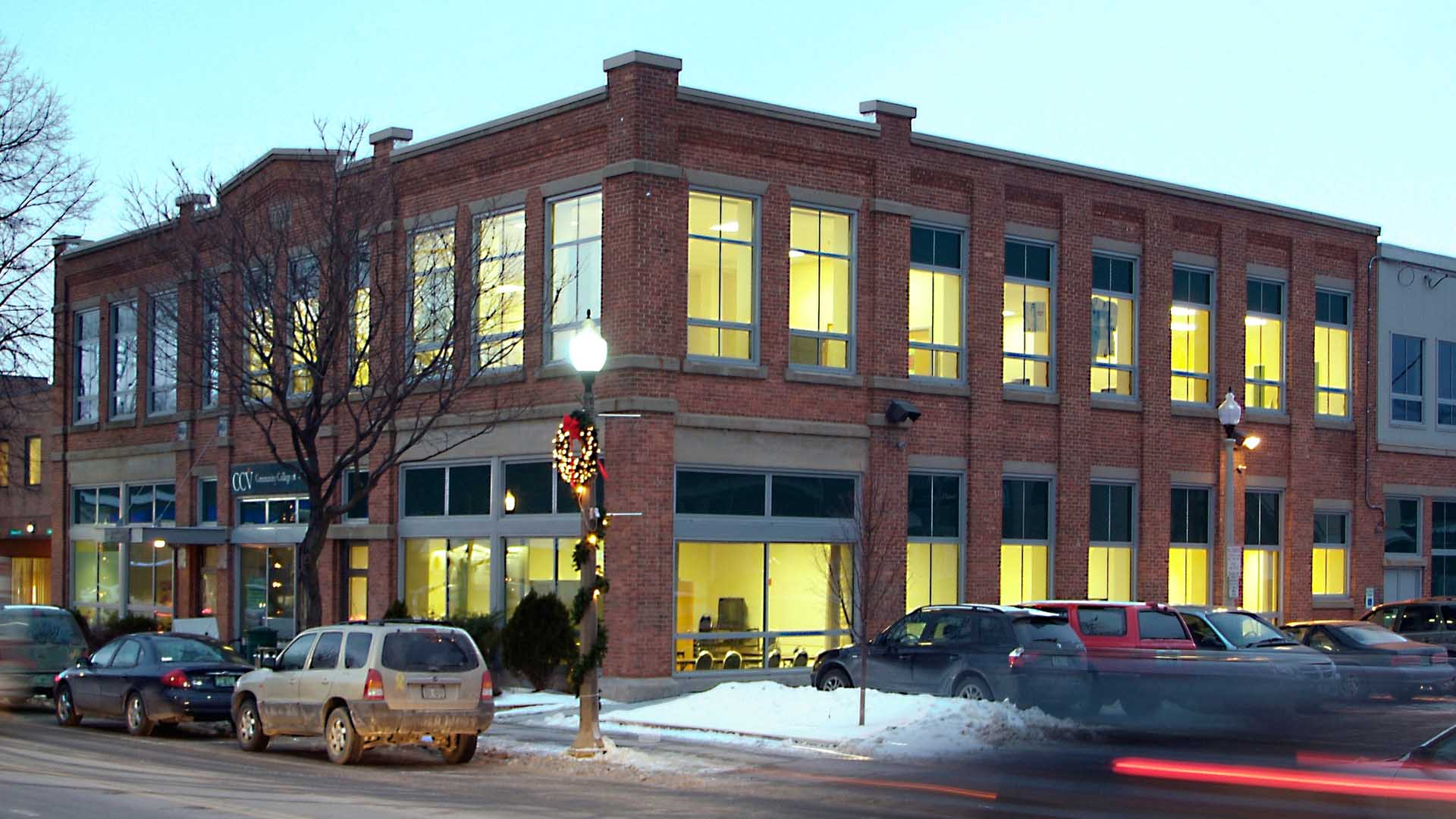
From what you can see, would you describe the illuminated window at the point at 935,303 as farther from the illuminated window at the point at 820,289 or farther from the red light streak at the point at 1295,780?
the red light streak at the point at 1295,780

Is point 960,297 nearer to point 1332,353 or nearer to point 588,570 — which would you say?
point 1332,353

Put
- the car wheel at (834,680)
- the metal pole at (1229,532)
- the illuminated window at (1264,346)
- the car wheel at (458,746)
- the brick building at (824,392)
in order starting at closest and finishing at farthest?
the car wheel at (458,746), the car wheel at (834,680), the brick building at (824,392), the metal pole at (1229,532), the illuminated window at (1264,346)

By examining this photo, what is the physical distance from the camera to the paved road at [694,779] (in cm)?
1482

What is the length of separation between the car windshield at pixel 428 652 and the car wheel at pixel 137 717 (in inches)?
227

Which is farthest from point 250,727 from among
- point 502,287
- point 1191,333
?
point 1191,333

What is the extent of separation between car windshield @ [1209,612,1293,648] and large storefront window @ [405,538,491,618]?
12.9m

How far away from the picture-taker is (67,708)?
960 inches

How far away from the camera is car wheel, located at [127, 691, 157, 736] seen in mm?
22734

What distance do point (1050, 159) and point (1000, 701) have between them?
46.9ft

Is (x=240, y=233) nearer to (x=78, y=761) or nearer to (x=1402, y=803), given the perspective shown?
(x=78, y=761)

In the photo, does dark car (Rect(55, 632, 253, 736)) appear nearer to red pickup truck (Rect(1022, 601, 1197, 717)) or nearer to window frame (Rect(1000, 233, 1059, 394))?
red pickup truck (Rect(1022, 601, 1197, 717))

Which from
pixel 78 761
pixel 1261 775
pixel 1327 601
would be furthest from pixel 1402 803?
pixel 1327 601

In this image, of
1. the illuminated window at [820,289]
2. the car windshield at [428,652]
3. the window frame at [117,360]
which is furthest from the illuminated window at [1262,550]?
the window frame at [117,360]

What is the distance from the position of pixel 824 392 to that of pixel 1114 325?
8.10 metres
